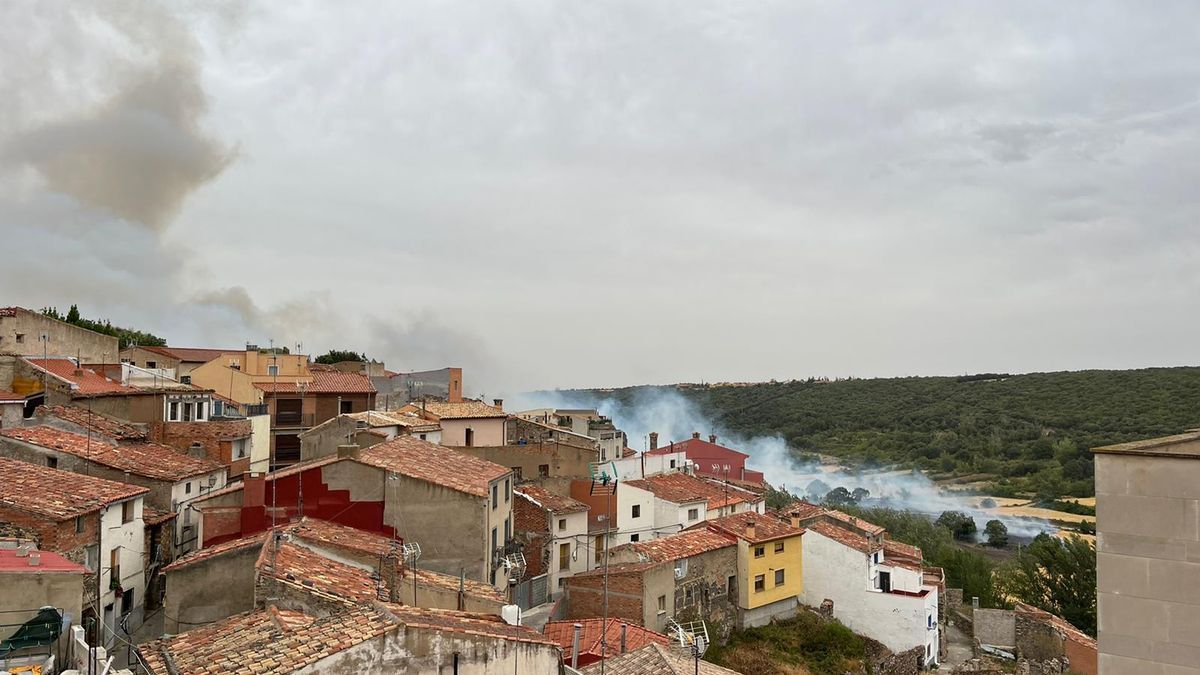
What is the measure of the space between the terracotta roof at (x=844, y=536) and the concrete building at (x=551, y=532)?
11.5m

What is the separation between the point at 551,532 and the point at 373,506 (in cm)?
1390

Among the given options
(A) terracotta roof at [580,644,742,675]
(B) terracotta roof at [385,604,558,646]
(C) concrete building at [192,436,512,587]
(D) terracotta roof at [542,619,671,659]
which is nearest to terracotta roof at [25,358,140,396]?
(C) concrete building at [192,436,512,587]

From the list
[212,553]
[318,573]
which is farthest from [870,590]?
[212,553]

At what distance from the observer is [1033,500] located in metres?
86.9

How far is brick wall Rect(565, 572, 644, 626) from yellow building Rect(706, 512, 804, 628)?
690 cm

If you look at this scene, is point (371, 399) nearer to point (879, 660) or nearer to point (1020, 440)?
point (879, 660)

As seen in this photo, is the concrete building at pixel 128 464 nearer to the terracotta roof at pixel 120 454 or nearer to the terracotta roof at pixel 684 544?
the terracotta roof at pixel 120 454

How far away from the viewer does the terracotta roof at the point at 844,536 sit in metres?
39.4

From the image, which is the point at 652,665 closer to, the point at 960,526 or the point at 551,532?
the point at 551,532

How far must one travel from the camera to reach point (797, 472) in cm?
10956

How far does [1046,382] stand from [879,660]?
126 metres

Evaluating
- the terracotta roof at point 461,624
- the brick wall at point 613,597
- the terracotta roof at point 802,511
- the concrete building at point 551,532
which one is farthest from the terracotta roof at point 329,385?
the terracotta roof at point 461,624

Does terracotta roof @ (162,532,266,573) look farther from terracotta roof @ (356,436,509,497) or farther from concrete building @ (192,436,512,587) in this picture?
terracotta roof @ (356,436,509,497)

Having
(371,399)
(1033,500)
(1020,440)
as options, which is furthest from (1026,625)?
(1020,440)
